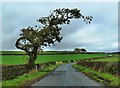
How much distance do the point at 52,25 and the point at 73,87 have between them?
30.6 metres

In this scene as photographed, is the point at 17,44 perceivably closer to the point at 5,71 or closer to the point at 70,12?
the point at 70,12

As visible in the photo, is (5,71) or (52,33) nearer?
(5,71)

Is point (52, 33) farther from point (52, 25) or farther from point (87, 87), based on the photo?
point (87, 87)

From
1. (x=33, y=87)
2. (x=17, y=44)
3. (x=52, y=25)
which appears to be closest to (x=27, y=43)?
(x=17, y=44)

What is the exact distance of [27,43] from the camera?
5394 centimetres

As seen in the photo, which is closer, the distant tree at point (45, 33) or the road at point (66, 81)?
the road at point (66, 81)

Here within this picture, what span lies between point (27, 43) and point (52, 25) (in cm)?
494

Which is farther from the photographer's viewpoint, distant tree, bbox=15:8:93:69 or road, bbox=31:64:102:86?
distant tree, bbox=15:8:93:69


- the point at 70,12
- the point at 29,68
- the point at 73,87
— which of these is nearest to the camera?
the point at 73,87

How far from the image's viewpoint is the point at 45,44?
54844 mm

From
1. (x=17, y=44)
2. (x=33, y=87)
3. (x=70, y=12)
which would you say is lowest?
(x=33, y=87)

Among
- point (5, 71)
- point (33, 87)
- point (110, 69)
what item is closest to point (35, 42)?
point (110, 69)

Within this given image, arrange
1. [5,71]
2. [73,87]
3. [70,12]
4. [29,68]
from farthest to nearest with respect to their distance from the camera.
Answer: [70,12], [29,68], [5,71], [73,87]

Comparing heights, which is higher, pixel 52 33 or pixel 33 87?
pixel 52 33
